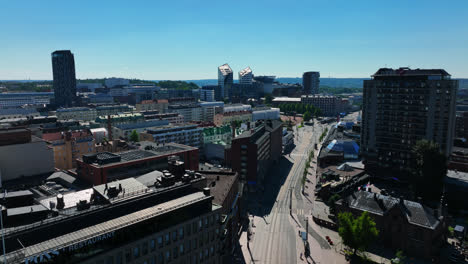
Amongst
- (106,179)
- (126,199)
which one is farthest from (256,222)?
(126,199)

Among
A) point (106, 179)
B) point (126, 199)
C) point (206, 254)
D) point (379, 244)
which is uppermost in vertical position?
point (126, 199)

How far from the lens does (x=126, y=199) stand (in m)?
53.5

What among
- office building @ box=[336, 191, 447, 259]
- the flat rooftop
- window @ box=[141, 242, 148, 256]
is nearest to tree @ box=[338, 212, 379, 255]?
office building @ box=[336, 191, 447, 259]

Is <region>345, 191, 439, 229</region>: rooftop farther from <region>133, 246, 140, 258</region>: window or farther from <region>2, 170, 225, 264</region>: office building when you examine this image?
<region>133, 246, 140, 258</region>: window

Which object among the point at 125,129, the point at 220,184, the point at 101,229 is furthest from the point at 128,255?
the point at 125,129

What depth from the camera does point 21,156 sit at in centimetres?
10262

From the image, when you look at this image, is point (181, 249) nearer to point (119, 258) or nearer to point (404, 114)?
point (119, 258)

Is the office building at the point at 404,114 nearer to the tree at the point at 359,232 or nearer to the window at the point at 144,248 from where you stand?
the tree at the point at 359,232

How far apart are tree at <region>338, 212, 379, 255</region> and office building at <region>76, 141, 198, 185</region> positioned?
4961 cm

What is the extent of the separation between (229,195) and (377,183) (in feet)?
226

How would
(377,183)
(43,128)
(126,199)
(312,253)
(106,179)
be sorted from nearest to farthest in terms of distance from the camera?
1. (126,199)
2. (312,253)
3. (106,179)
4. (377,183)
5. (43,128)

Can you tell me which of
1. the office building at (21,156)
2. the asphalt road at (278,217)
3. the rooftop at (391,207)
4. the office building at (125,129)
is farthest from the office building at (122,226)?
the office building at (125,129)

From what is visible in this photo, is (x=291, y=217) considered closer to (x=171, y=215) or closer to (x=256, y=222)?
(x=256, y=222)

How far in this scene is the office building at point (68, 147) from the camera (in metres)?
129
